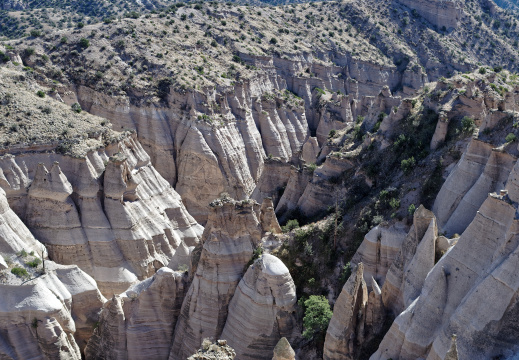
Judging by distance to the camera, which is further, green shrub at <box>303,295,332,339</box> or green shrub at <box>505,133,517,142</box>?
green shrub at <box>303,295,332,339</box>

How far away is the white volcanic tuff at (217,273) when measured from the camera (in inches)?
1331

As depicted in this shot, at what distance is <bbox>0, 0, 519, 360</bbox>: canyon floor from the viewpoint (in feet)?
82.9

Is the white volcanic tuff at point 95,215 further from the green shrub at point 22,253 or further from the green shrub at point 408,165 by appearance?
the green shrub at point 408,165

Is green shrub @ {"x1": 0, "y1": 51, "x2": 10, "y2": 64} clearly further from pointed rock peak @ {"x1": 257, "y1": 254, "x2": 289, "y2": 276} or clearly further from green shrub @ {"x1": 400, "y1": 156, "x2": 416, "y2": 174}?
green shrub @ {"x1": 400, "y1": 156, "x2": 416, "y2": 174}

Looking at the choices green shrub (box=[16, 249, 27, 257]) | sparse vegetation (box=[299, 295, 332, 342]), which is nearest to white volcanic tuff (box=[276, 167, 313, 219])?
sparse vegetation (box=[299, 295, 332, 342])

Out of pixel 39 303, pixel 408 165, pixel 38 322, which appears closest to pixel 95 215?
pixel 39 303

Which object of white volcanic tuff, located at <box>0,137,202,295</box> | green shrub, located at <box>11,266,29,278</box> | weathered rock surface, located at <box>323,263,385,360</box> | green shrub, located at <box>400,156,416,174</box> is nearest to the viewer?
weathered rock surface, located at <box>323,263,385,360</box>

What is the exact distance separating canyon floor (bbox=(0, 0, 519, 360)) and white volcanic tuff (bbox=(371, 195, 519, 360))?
0.07 m

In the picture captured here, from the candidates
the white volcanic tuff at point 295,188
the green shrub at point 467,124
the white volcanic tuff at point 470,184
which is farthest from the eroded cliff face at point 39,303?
the green shrub at point 467,124

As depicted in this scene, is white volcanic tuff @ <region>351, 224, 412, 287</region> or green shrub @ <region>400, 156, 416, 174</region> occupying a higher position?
green shrub @ <region>400, 156, 416, 174</region>

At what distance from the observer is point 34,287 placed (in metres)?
35.6

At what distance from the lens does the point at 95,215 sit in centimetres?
4572

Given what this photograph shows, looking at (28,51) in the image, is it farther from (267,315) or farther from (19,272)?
(267,315)

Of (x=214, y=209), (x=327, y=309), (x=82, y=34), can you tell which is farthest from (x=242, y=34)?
(x=327, y=309)
